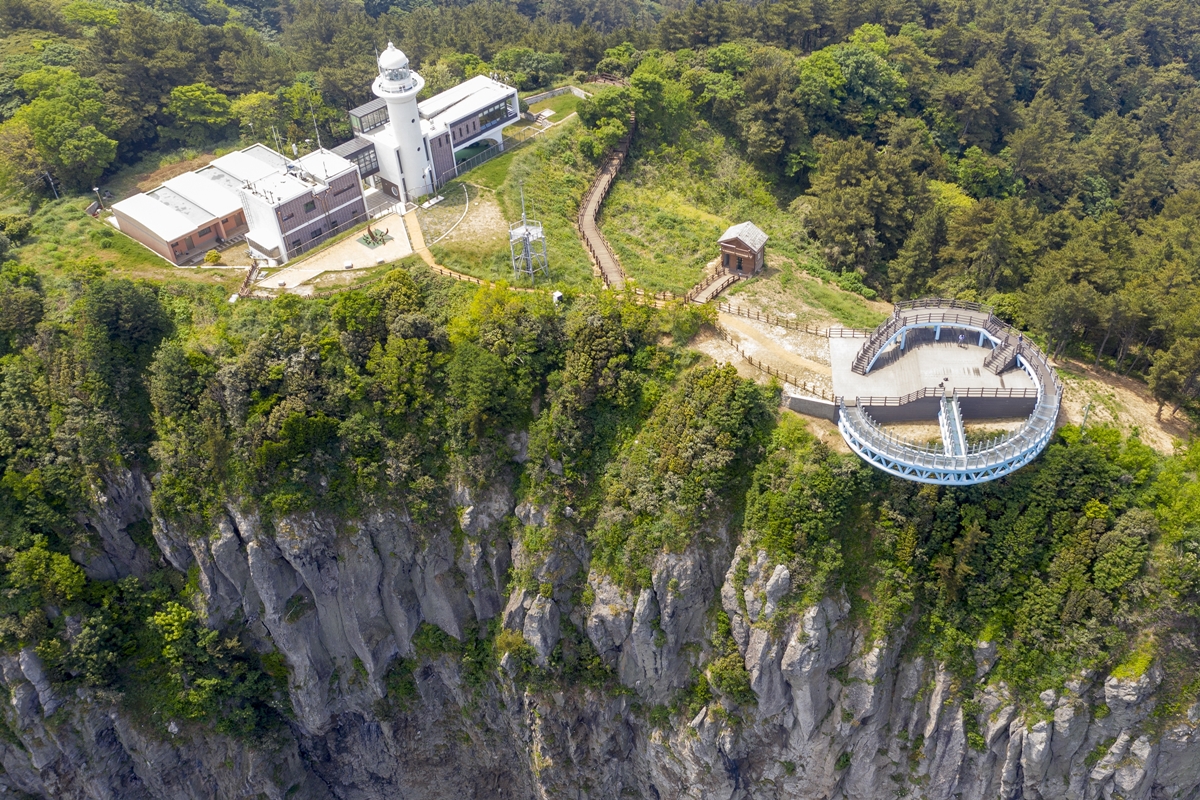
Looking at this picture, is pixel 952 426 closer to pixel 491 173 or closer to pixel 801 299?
pixel 801 299

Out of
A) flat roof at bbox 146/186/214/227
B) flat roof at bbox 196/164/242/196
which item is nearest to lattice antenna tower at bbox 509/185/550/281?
flat roof at bbox 146/186/214/227

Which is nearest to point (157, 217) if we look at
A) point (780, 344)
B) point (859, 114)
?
point (780, 344)

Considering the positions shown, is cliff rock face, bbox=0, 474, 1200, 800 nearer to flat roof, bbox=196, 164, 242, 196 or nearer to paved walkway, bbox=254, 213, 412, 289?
paved walkway, bbox=254, 213, 412, 289

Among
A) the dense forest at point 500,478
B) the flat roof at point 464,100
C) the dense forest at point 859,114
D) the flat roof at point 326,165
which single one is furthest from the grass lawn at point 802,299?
the flat roof at point 326,165

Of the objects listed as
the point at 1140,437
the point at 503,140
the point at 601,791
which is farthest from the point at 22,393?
the point at 1140,437

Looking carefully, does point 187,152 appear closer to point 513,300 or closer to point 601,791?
point 513,300

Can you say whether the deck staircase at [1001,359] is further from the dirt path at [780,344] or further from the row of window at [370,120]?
the row of window at [370,120]

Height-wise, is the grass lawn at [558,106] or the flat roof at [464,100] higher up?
the flat roof at [464,100]
